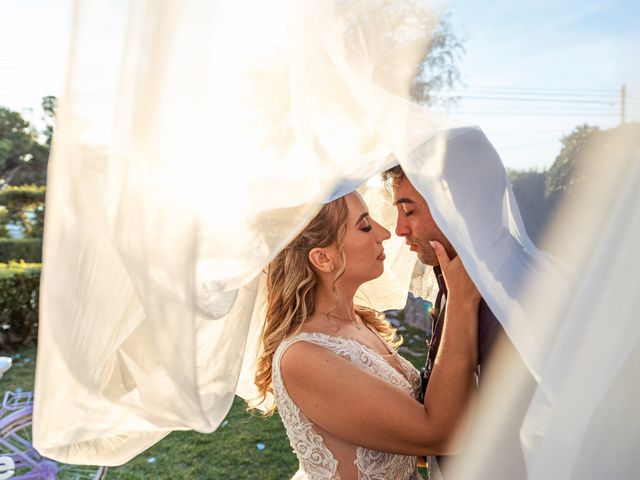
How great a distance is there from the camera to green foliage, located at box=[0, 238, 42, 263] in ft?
46.2

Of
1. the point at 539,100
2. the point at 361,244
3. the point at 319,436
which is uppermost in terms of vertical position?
the point at 539,100

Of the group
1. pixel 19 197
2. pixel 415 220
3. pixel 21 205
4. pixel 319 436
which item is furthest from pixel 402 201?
pixel 21 205

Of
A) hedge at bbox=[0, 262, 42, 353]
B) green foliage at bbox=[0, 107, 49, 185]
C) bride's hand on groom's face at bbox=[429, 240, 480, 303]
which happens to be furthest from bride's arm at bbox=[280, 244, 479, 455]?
green foliage at bbox=[0, 107, 49, 185]

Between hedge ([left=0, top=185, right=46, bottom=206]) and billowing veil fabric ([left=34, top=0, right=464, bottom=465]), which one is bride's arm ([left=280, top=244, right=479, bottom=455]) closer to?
billowing veil fabric ([left=34, top=0, right=464, bottom=465])

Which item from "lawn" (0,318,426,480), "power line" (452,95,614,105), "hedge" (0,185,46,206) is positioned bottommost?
"hedge" (0,185,46,206)

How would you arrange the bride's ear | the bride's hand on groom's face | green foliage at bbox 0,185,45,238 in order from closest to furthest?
the bride's hand on groom's face < the bride's ear < green foliage at bbox 0,185,45,238

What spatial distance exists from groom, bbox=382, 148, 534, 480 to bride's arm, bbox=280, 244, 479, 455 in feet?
0.15

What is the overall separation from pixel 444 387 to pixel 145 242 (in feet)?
3.81

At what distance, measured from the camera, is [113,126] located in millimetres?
1463

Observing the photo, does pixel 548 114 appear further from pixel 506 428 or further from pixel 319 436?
pixel 319 436

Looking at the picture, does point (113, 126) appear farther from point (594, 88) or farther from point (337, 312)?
point (337, 312)

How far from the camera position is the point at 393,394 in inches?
84.7

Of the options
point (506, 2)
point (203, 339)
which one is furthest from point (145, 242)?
point (506, 2)

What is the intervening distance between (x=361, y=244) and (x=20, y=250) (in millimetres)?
13967
